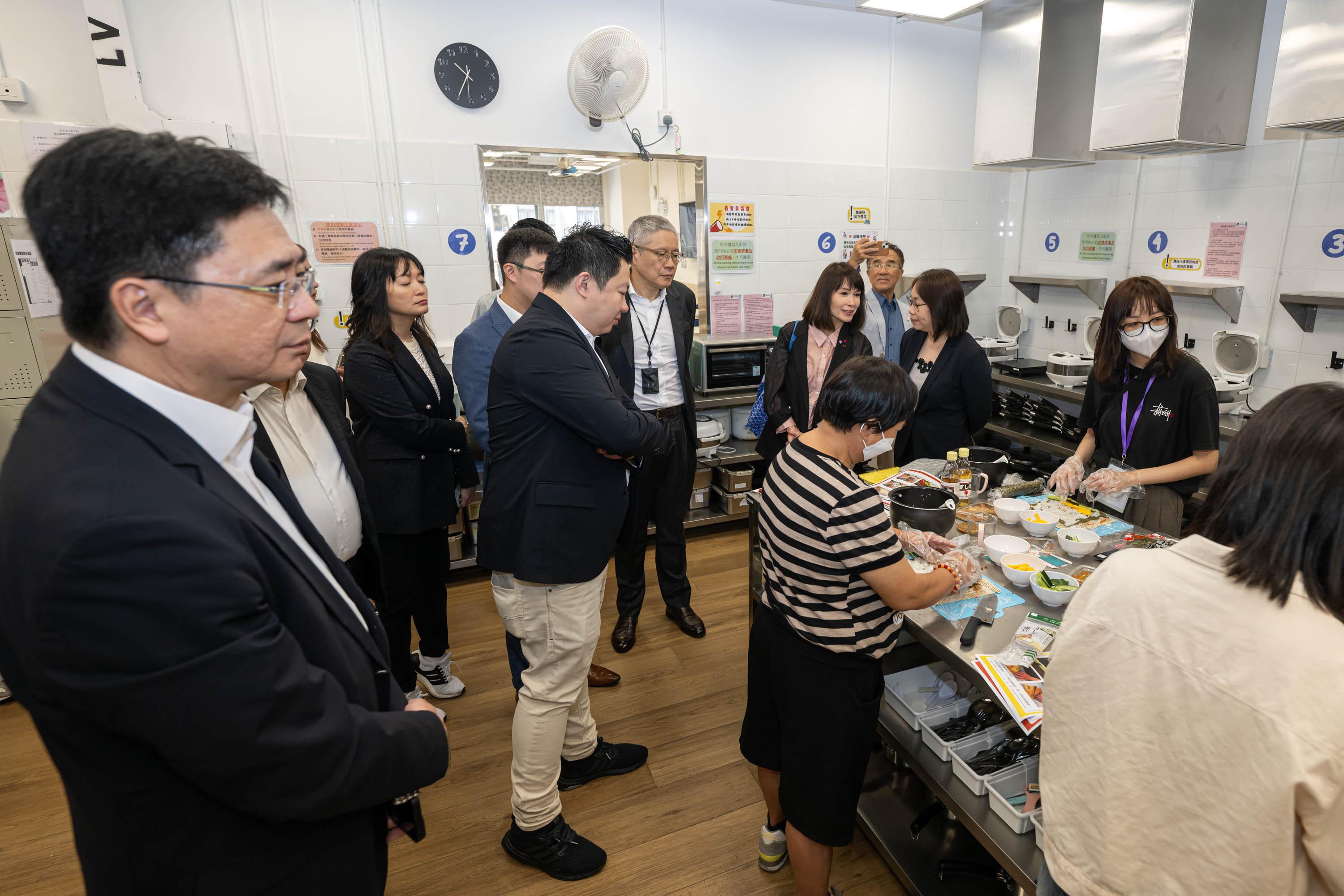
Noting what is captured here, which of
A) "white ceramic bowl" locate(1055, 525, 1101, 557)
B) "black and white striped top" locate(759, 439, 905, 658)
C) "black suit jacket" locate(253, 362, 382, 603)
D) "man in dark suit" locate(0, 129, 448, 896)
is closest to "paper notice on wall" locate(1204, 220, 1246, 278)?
"white ceramic bowl" locate(1055, 525, 1101, 557)

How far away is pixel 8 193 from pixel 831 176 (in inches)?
160

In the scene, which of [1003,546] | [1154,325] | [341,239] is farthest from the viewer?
[341,239]

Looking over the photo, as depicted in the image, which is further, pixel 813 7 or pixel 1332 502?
pixel 813 7

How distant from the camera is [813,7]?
4.05 meters

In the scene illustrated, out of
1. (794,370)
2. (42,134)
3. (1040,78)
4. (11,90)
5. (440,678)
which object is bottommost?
(440,678)

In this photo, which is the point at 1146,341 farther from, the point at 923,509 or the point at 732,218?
the point at 732,218

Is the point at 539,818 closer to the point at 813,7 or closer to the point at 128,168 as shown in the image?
the point at 128,168

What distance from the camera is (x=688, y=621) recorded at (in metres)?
3.10

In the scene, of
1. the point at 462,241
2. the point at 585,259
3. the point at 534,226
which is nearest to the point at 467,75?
the point at 462,241

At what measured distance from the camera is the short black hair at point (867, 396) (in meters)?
1.44

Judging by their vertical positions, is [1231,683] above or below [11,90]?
below

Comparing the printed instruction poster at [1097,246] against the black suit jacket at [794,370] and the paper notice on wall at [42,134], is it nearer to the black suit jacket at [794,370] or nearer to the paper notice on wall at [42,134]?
the black suit jacket at [794,370]

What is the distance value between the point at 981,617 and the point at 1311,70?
2.70 m

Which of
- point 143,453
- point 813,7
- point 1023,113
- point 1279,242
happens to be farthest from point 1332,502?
point 813,7
